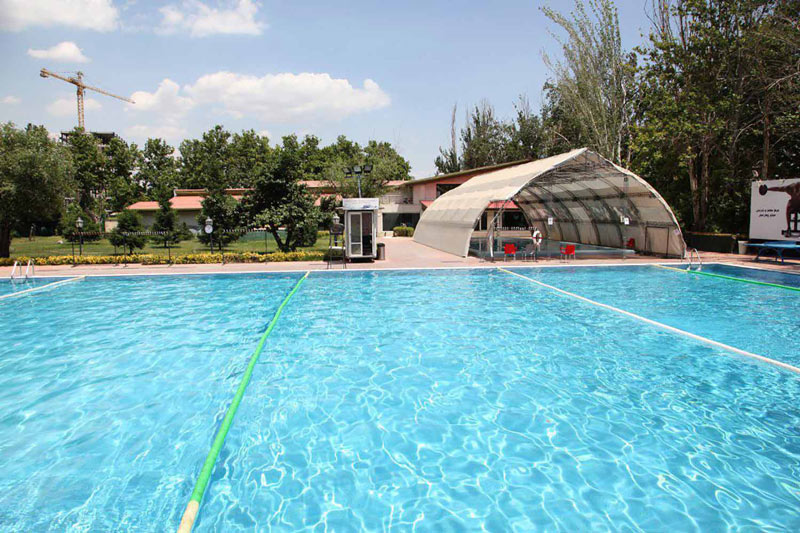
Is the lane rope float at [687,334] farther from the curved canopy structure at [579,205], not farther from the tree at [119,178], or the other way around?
the tree at [119,178]

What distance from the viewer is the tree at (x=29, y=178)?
21375mm

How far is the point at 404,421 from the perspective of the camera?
672cm

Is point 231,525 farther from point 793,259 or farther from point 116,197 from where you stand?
point 116,197

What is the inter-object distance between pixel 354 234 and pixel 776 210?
20.9 metres

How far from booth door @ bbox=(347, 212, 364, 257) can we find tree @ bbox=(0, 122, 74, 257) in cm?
1415

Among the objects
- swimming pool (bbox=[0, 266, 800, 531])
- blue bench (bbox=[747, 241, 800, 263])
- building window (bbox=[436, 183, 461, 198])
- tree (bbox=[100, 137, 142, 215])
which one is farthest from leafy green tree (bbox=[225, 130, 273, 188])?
blue bench (bbox=[747, 241, 800, 263])

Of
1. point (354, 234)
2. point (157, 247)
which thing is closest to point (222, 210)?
point (354, 234)

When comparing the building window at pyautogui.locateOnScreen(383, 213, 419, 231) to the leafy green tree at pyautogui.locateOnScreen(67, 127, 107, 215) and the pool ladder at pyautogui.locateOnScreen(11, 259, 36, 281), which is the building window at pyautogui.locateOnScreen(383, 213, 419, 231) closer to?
the pool ladder at pyautogui.locateOnScreen(11, 259, 36, 281)

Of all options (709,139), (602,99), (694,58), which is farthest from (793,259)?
(602,99)

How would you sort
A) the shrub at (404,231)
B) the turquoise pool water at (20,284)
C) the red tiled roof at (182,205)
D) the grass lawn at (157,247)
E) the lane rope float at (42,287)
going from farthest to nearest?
1. the red tiled roof at (182,205)
2. the shrub at (404,231)
3. the grass lawn at (157,247)
4. the turquoise pool water at (20,284)
5. the lane rope float at (42,287)

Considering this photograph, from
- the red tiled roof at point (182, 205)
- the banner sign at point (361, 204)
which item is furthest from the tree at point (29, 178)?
the red tiled roof at point (182, 205)

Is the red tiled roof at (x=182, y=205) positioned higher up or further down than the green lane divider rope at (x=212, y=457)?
higher up

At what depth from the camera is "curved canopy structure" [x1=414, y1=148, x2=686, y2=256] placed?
23531 mm

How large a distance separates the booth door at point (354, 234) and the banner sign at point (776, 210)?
20.3 m
